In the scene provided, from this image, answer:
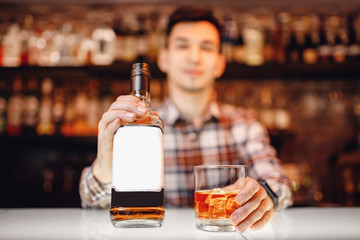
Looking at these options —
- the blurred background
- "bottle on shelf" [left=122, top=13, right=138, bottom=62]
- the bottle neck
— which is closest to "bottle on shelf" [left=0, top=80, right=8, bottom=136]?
the blurred background

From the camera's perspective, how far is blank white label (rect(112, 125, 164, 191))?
1.87ft

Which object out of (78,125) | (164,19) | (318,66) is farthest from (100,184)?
(164,19)

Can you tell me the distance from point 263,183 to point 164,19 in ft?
6.74

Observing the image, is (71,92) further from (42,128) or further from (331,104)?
(331,104)

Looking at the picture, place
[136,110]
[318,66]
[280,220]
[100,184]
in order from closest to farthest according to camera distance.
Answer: [136,110] < [280,220] < [100,184] < [318,66]

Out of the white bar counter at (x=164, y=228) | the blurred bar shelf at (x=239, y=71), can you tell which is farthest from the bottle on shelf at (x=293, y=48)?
the white bar counter at (x=164, y=228)

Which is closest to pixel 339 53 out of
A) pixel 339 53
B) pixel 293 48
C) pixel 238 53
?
pixel 339 53

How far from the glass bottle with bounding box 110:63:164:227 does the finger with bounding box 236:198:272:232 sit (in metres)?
0.14

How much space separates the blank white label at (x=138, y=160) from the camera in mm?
569

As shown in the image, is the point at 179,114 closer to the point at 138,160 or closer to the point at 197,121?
the point at 197,121

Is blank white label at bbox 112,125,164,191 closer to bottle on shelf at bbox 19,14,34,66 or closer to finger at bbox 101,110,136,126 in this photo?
finger at bbox 101,110,136,126

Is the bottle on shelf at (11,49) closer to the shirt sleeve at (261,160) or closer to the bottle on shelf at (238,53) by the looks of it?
the bottle on shelf at (238,53)

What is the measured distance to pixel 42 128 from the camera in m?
2.29

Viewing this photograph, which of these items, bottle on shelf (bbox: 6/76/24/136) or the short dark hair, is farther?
bottle on shelf (bbox: 6/76/24/136)
